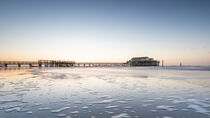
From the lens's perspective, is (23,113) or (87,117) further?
(23,113)

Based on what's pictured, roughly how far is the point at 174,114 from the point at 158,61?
405 feet

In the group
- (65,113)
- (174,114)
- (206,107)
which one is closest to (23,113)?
(65,113)

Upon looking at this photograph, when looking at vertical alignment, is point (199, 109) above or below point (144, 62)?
below

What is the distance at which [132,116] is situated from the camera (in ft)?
12.8

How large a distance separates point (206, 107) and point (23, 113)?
5647 mm

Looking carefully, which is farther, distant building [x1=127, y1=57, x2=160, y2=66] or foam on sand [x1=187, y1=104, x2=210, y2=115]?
distant building [x1=127, y1=57, x2=160, y2=66]

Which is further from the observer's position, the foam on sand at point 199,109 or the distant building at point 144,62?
the distant building at point 144,62

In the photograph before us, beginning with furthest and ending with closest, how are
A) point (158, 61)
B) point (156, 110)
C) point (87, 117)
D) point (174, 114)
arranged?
point (158, 61) < point (156, 110) < point (174, 114) < point (87, 117)

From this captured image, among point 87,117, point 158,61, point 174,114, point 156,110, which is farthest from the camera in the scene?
point 158,61

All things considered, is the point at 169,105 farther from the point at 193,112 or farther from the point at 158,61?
the point at 158,61

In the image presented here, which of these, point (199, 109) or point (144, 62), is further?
point (144, 62)

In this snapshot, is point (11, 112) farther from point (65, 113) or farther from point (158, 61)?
point (158, 61)

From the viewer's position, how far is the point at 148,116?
12.8ft

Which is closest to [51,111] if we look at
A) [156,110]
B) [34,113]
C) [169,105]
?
[34,113]
